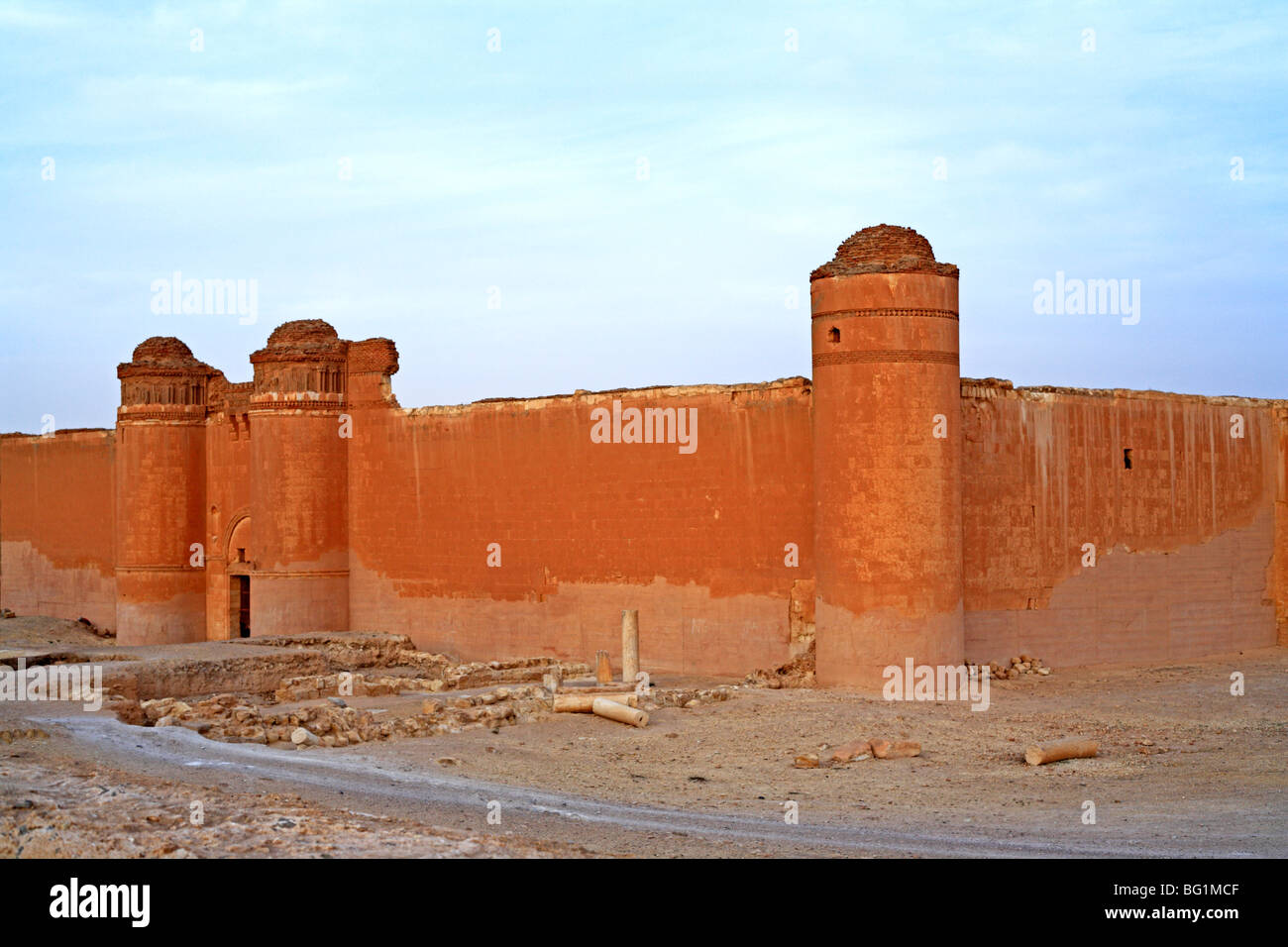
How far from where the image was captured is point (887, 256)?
17.2m

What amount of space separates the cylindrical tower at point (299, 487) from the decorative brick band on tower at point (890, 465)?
10088mm

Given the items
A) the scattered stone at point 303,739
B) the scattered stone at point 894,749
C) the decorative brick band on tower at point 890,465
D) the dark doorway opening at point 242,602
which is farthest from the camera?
the dark doorway opening at point 242,602

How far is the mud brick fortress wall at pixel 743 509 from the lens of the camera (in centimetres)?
1711

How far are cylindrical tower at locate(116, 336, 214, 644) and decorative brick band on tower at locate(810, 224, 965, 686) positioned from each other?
14469 mm

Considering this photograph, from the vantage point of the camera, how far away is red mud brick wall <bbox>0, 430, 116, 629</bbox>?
29.4 metres

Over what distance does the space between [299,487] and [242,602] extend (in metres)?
3.88

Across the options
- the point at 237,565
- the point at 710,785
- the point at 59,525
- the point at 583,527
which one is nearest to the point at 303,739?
the point at 710,785

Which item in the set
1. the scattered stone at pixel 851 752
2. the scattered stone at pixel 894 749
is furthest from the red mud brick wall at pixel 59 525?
the scattered stone at pixel 894 749

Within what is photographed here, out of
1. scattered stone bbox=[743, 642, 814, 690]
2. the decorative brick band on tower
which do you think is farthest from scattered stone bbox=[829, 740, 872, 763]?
scattered stone bbox=[743, 642, 814, 690]

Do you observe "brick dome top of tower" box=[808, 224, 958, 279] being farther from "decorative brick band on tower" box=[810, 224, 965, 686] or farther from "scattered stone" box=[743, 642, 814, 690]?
"scattered stone" box=[743, 642, 814, 690]

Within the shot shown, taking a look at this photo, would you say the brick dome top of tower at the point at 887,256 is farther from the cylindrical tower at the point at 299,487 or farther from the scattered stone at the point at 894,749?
the cylindrical tower at the point at 299,487

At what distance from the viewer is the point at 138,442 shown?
88.8 ft

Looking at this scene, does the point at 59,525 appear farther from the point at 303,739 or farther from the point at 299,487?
the point at 303,739

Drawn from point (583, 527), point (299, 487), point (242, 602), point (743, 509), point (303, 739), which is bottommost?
point (303, 739)
